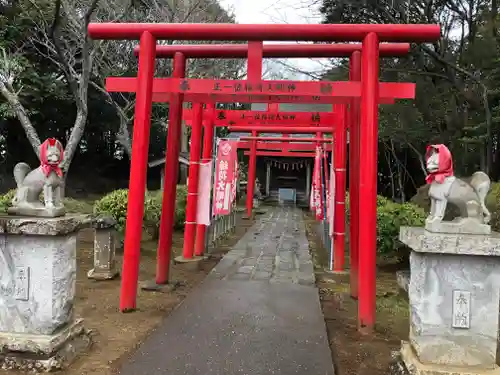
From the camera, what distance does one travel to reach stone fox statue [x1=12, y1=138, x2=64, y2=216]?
12.8 feet

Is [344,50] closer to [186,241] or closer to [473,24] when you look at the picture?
[186,241]

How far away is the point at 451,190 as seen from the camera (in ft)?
11.5

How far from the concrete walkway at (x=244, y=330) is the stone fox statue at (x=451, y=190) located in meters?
1.62

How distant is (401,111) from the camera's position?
48.0 feet

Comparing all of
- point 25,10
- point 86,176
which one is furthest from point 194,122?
point 86,176

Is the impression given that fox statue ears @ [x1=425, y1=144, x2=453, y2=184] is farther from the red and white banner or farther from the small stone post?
the red and white banner

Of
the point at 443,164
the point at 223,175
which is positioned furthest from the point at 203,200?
the point at 443,164

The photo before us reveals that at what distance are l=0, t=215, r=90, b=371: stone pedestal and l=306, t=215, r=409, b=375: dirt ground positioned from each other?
7.96 feet

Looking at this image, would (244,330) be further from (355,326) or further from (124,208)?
(124,208)

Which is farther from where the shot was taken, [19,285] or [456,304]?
[19,285]

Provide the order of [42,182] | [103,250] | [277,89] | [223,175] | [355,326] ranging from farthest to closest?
[223,175], [103,250], [277,89], [355,326], [42,182]

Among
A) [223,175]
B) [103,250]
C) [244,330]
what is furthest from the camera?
[223,175]

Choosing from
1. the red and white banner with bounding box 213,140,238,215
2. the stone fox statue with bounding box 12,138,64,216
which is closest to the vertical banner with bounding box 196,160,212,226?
the red and white banner with bounding box 213,140,238,215

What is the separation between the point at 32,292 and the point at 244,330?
80.8 inches
